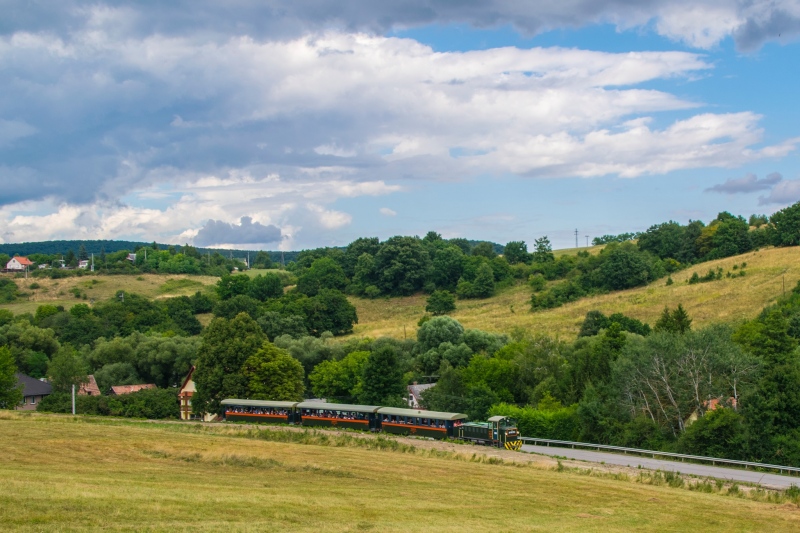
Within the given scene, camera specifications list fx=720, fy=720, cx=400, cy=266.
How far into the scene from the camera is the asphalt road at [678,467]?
35.5 metres

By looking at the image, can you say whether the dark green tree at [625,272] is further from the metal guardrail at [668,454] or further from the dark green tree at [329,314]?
the metal guardrail at [668,454]

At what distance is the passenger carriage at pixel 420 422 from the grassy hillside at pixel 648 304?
33.3 m

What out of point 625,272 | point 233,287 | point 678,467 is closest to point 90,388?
point 233,287

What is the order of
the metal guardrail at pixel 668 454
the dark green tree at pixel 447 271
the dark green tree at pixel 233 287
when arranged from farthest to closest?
the dark green tree at pixel 447 271 < the dark green tree at pixel 233 287 < the metal guardrail at pixel 668 454

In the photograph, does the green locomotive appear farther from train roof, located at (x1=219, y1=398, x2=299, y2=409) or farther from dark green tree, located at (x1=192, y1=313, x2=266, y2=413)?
dark green tree, located at (x1=192, y1=313, x2=266, y2=413)

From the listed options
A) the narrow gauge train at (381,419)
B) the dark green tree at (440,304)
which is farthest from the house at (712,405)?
the dark green tree at (440,304)

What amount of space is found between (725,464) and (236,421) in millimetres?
35870

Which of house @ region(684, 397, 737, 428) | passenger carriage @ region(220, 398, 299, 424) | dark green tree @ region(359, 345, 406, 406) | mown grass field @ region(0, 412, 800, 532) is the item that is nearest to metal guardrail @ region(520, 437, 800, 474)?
house @ region(684, 397, 737, 428)

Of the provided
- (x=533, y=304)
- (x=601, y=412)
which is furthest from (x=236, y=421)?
(x=533, y=304)

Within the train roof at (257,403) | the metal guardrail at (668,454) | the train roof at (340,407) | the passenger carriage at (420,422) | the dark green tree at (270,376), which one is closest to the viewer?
the metal guardrail at (668,454)

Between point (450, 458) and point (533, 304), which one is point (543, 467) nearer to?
point (450, 458)

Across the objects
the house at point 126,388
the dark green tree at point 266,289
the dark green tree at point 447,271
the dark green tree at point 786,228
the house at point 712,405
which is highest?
the dark green tree at point 786,228

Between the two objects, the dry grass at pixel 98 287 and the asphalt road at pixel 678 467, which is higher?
the dry grass at pixel 98 287

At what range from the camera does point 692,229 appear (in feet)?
409
